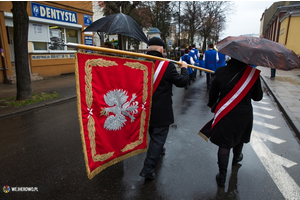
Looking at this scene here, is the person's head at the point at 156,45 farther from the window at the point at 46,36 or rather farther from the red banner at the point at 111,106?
the window at the point at 46,36

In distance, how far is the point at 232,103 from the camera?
8.22 ft

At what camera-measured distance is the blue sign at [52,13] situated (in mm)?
11477

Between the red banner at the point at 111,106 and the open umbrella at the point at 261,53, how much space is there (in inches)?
40.1

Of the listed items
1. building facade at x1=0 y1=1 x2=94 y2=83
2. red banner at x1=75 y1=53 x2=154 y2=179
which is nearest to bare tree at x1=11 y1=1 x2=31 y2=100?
building facade at x1=0 y1=1 x2=94 y2=83

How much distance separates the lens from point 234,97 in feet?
8.18

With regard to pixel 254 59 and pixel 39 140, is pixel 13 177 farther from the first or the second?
pixel 254 59

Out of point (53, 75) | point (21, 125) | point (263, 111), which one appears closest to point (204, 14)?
point (53, 75)

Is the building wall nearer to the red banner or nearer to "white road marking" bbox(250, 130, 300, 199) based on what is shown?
"white road marking" bbox(250, 130, 300, 199)

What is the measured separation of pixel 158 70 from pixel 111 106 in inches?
31.1

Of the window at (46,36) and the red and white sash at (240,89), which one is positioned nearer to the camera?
the red and white sash at (240,89)

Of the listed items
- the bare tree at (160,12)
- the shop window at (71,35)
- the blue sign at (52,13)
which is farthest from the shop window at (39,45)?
the bare tree at (160,12)

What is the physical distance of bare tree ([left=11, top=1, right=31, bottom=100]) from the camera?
6.85m

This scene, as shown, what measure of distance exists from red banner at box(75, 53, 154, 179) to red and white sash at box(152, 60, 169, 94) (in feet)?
0.25

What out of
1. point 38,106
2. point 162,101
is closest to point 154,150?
point 162,101
